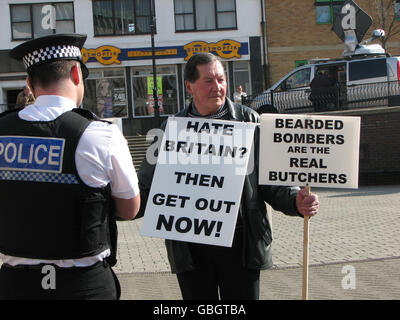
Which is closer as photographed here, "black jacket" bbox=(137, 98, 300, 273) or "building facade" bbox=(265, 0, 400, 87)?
"black jacket" bbox=(137, 98, 300, 273)

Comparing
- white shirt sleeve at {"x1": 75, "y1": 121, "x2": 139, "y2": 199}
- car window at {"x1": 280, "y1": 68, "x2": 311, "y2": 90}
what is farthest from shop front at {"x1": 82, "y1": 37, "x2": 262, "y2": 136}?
white shirt sleeve at {"x1": 75, "y1": 121, "x2": 139, "y2": 199}

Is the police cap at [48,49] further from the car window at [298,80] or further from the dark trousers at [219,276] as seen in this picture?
the car window at [298,80]

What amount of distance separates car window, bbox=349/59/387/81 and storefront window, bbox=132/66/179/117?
1143 cm

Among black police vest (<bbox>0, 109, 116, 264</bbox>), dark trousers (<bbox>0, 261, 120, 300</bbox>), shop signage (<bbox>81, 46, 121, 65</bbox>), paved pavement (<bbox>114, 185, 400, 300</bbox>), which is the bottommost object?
paved pavement (<bbox>114, 185, 400, 300</bbox>)

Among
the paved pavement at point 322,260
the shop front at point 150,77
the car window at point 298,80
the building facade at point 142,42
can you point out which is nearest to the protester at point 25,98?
the paved pavement at point 322,260

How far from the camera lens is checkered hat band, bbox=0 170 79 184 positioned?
2.35 meters

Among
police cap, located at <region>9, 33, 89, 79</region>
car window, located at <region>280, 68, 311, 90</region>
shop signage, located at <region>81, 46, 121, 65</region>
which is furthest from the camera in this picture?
shop signage, located at <region>81, 46, 121, 65</region>

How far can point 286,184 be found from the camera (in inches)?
129

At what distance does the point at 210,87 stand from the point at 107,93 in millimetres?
24548

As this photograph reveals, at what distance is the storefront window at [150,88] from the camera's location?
1075 inches

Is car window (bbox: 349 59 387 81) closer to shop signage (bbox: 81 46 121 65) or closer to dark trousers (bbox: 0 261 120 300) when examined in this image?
shop signage (bbox: 81 46 121 65)

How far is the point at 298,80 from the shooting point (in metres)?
18.3

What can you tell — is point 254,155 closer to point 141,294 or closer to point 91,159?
point 91,159

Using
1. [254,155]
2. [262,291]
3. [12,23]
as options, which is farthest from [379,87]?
[12,23]
